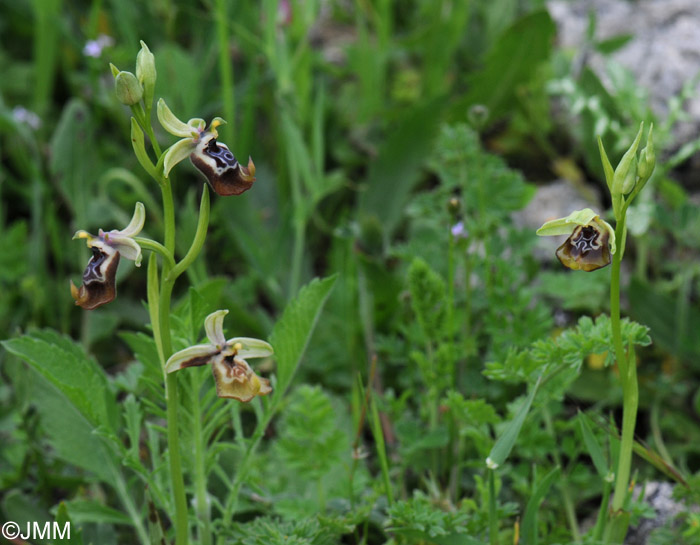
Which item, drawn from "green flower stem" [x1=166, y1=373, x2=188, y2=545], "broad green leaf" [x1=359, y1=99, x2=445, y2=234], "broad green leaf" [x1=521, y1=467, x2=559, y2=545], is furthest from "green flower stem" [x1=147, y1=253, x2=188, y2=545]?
"broad green leaf" [x1=359, y1=99, x2=445, y2=234]

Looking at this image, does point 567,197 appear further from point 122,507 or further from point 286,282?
point 122,507

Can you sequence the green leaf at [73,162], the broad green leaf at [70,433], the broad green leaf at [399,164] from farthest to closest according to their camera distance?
the broad green leaf at [399,164] < the green leaf at [73,162] < the broad green leaf at [70,433]

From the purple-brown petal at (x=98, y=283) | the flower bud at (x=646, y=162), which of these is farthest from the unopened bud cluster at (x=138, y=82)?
the flower bud at (x=646, y=162)

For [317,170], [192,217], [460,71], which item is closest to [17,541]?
[192,217]

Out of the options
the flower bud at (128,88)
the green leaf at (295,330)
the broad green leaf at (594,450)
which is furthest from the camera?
the green leaf at (295,330)

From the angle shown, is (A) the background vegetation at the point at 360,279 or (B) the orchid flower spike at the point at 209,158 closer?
(B) the orchid flower spike at the point at 209,158

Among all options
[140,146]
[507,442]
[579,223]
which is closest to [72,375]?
[140,146]

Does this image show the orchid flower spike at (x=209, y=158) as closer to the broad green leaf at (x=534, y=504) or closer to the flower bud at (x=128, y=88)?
the flower bud at (x=128, y=88)
